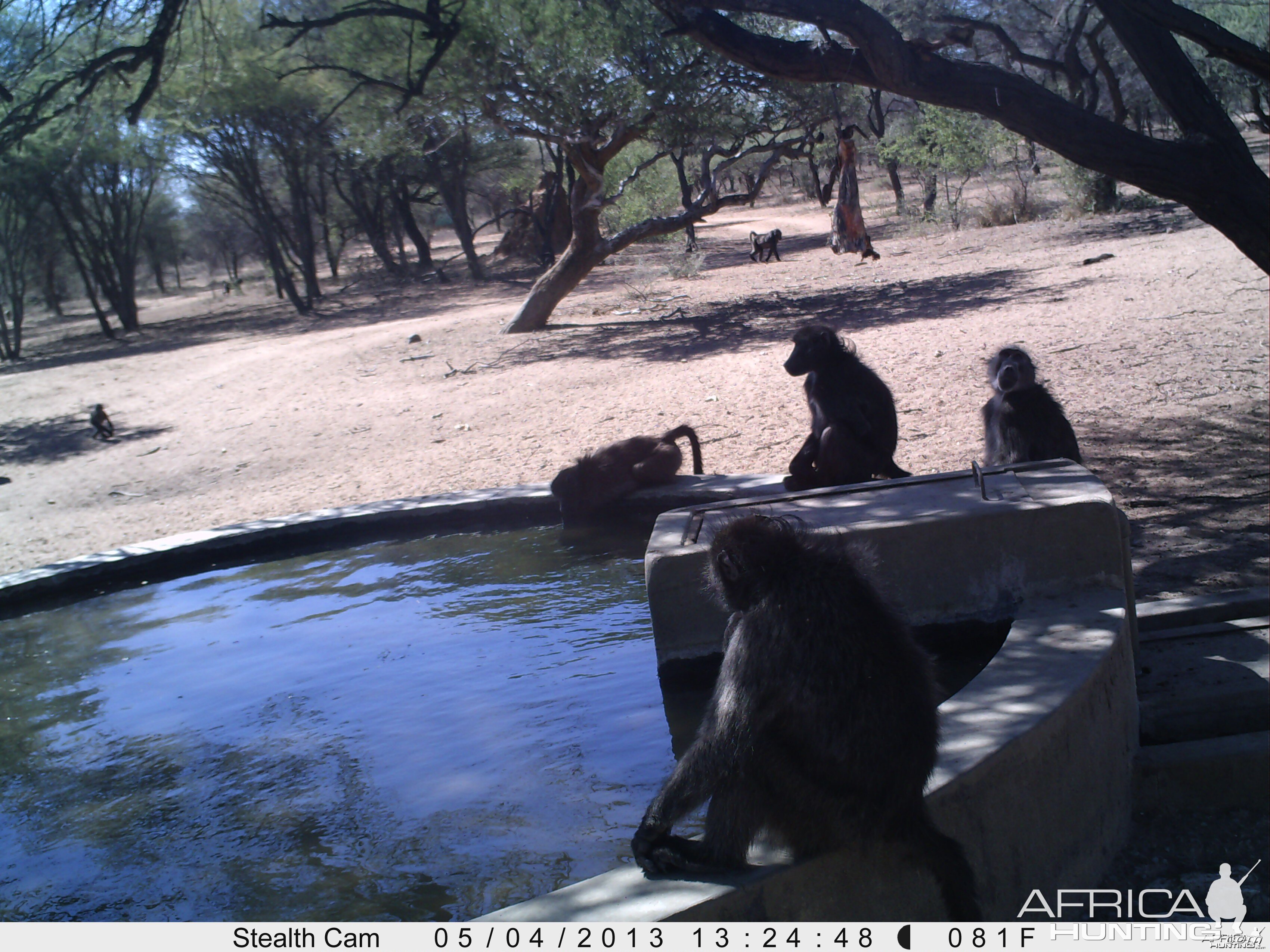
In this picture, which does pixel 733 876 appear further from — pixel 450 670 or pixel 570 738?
pixel 450 670

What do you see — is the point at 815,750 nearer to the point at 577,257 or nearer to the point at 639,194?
the point at 577,257

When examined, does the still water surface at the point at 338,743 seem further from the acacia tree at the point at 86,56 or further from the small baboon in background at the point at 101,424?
the small baboon in background at the point at 101,424

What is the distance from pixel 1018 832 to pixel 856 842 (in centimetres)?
56

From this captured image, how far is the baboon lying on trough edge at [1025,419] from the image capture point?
531 centimetres

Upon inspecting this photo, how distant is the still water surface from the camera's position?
3.15 m

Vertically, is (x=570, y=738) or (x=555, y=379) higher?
(x=555, y=379)

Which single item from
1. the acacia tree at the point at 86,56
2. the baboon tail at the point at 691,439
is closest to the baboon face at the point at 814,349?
the baboon tail at the point at 691,439

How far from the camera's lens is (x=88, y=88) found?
281 inches

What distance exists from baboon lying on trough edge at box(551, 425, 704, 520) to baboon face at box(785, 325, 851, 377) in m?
1.05

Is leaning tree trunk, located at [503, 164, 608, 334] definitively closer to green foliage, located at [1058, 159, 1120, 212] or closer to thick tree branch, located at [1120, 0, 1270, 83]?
green foliage, located at [1058, 159, 1120, 212]

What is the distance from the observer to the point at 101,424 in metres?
12.8

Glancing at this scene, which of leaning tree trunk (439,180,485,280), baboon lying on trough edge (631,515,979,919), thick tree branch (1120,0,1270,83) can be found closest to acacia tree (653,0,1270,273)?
thick tree branch (1120,0,1270,83)

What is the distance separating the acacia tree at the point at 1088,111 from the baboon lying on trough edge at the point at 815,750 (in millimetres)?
3919
